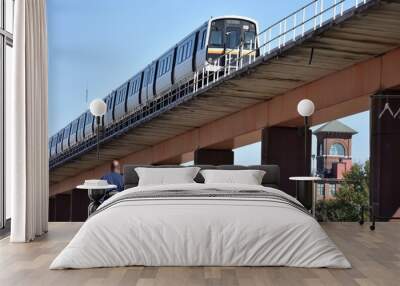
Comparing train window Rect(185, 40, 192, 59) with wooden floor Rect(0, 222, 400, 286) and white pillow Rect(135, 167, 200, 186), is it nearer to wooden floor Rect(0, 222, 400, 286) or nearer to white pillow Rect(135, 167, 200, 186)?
white pillow Rect(135, 167, 200, 186)

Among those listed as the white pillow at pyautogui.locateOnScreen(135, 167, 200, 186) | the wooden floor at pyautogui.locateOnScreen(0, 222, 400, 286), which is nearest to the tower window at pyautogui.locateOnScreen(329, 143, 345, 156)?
the white pillow at pyautogui.locateOnScreen(135, 167, 200, 186)

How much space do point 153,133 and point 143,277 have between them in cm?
1213

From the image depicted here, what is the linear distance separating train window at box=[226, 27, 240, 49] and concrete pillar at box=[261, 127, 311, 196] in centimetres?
323

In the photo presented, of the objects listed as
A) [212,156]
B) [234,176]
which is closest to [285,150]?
[212,156]

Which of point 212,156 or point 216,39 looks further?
point 212,156

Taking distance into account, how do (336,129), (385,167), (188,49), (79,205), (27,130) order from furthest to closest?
(336,129) → (79,205) → (188,49) → (385,167) → (27,130)

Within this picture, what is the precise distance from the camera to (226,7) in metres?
16.2

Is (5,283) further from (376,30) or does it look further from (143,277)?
(376,30)

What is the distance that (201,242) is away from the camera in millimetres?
4703

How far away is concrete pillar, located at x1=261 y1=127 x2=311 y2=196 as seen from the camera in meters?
13.6

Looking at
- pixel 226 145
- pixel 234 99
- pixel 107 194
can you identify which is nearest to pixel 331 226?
pixel 107 194

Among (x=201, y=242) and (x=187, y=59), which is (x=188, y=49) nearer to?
(x=187, y=59)

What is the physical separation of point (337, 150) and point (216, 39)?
96.9 feet

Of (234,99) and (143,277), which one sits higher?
(234,99)
